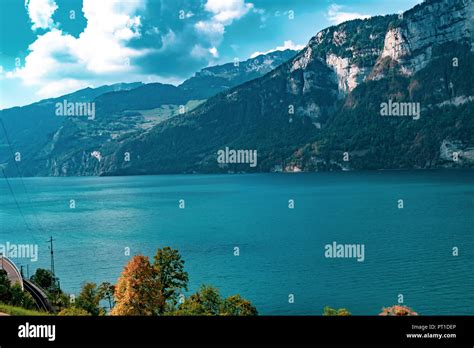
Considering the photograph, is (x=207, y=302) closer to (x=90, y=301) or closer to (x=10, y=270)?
(x=90, y=301)

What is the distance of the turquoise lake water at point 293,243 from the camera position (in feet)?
157

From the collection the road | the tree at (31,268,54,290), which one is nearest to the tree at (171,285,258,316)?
the road

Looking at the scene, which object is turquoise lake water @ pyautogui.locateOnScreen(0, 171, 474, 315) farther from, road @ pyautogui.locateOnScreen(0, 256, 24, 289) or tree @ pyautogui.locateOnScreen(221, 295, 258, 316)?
tree @ pyautogui.locateOnScreen(221, 295, 258, 316)

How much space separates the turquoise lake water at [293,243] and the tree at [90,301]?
31.7 ft

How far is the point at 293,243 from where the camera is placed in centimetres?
7512

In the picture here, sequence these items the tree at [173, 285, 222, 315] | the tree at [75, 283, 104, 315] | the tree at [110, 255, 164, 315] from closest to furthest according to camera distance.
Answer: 1. the tree at [110, 255, 164, 315]
2. the tree at [173, 285, 222, 315]
3. the tree at [75, 283, 104, 315]

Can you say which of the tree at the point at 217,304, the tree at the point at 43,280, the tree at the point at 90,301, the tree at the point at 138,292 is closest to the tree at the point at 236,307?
the tree at the point at 217,304

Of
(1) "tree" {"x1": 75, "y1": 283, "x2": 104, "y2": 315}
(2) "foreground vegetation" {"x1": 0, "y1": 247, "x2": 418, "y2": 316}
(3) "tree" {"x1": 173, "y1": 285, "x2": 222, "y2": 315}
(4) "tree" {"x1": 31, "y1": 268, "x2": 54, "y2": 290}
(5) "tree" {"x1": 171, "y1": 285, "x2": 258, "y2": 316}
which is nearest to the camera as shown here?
(2) "foreground vegetation" {"x1": 0, "y1": 247, "x2": 418, "y2": 316}

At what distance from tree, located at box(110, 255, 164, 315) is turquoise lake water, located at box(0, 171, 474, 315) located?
18989mm

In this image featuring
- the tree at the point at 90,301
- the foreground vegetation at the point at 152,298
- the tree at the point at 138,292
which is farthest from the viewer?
the tree at the point at 90,301

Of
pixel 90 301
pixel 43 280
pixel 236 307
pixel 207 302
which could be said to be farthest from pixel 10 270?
pixel 236 307

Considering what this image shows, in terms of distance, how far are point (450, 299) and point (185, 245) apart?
42.9 m

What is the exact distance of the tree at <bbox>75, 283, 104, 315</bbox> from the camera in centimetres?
3856

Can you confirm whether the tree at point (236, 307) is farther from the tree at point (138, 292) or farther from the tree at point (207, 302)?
the tree at point (138, 292)
